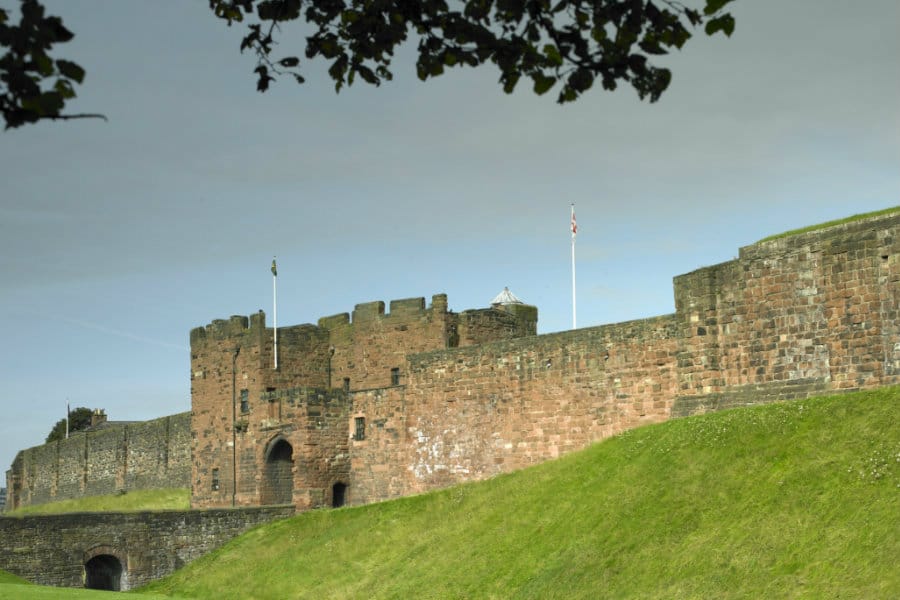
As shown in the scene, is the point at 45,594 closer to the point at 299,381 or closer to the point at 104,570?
the point at 104,570

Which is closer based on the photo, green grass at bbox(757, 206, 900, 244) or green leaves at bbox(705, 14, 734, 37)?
green leaves at bbox(705, 14, 734, 37)

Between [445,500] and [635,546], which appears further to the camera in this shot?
[445,500]

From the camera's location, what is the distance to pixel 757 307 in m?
26.8

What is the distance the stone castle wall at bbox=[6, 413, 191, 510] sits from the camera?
6091cm

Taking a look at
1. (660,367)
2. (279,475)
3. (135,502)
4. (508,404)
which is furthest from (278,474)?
(135,502)

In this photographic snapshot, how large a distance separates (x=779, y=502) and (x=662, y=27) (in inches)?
537

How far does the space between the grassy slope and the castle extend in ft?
5.26

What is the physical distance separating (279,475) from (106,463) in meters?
28.0

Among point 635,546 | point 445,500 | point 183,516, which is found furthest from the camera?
point 183,516

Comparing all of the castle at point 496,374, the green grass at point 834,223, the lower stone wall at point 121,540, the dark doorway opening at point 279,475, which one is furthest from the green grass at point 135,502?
the green grass at point 834,223

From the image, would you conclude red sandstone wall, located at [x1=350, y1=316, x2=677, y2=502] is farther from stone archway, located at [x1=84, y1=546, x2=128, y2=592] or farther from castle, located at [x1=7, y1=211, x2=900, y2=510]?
stone archway, located at [x1=84, y1=546, x2=128, y2=592]

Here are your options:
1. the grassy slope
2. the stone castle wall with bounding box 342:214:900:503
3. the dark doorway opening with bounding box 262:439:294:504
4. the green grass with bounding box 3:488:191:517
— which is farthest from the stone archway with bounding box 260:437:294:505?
the green grass with bounding box 3:488:191:517

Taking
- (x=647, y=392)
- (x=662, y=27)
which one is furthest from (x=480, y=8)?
(x=647, y=392)

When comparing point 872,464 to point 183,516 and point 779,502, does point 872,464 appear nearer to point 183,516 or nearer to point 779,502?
point 779,502
